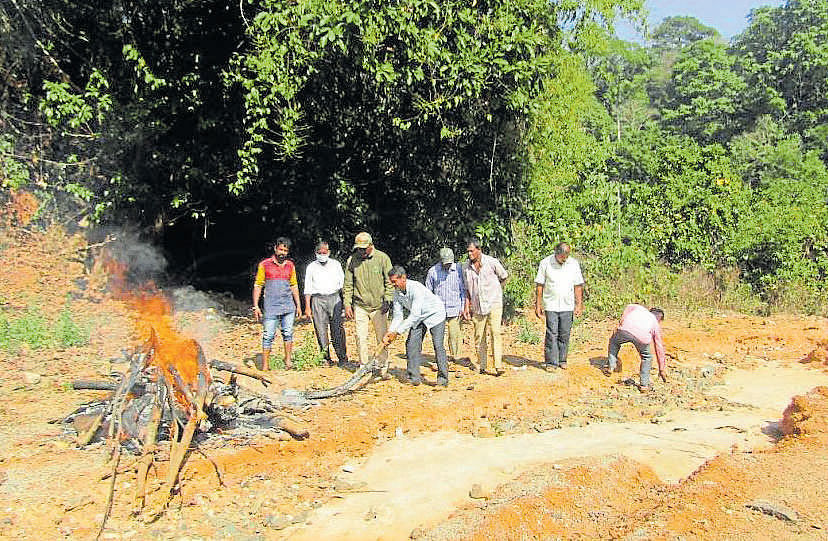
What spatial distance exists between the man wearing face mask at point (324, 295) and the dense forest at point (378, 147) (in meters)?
2.93

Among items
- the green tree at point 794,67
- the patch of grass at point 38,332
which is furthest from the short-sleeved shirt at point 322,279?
the green tree at point 794,67

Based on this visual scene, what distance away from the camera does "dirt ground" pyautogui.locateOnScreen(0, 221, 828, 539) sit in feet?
19.2

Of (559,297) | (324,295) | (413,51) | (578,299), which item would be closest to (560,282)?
(559,297)

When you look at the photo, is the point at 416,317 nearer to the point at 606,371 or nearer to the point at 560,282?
the point at 560,282

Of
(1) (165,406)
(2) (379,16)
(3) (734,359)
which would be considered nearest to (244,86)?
(2) (379,16)

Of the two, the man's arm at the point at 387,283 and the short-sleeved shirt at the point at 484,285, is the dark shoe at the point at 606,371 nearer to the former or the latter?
the short-sleeved shirt at the point at 484,285

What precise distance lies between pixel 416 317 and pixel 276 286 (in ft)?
6.93

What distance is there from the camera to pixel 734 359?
1167 centimetres

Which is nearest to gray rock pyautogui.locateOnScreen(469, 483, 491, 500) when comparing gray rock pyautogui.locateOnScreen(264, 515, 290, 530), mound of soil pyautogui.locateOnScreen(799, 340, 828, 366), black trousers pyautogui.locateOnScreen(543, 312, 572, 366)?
gray rock pyautogui.locateOnScreen(264, 515, 290, 530)

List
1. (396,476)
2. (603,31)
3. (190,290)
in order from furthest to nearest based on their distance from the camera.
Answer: (190,290), (603,31), (396,476)

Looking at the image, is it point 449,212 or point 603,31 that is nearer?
point 603,31

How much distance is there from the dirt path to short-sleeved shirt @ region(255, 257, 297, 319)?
3.18 m

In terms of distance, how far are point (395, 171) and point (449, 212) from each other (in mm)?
1376

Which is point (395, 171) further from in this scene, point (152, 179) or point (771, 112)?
point (771, 112)
